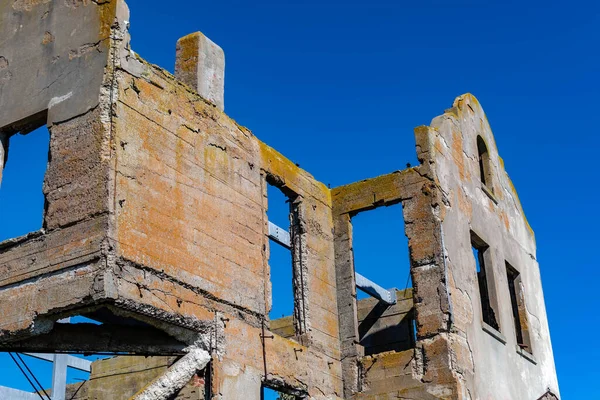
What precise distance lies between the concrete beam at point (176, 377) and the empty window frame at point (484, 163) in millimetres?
7844

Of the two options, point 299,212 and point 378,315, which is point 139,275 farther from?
point 378,315

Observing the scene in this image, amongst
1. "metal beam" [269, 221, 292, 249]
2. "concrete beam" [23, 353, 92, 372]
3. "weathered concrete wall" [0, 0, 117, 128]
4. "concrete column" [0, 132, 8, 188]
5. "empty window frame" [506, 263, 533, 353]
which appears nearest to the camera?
"weathered concrete wall" [0, 0, 117, 128]

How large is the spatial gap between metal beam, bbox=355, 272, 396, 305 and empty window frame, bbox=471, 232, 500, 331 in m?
2.32

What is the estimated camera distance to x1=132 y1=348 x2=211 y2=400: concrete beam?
10.2 metres

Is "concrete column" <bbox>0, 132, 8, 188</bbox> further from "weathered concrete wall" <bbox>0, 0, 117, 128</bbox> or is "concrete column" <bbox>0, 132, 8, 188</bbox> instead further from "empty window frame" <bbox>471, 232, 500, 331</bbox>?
"empty window frame" <bbox>471, 232, 500, 331</bbox>

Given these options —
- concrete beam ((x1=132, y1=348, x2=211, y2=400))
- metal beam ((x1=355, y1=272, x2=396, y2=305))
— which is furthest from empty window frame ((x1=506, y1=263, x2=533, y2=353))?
concrete beam ((x1=132, y1=348, x2=211, y2=400))

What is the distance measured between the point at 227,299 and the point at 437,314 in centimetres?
341

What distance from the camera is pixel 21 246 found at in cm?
1045

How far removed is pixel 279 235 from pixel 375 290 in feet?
9.31

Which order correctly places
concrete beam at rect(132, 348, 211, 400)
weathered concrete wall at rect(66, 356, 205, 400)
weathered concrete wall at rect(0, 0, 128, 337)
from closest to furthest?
weathered concrete wall at rect(0, 0, 128, 337) → concrete beam at rect(132, 348, 211, 400) → weathered concrete wall at rect(66, 356, 205, 400)

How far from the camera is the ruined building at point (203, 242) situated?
1009 cm

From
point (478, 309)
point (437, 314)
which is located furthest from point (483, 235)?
point (437, 314)

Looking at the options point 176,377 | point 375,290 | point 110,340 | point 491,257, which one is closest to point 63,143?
point 110,340

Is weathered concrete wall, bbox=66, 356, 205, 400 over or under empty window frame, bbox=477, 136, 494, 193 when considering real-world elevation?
under
